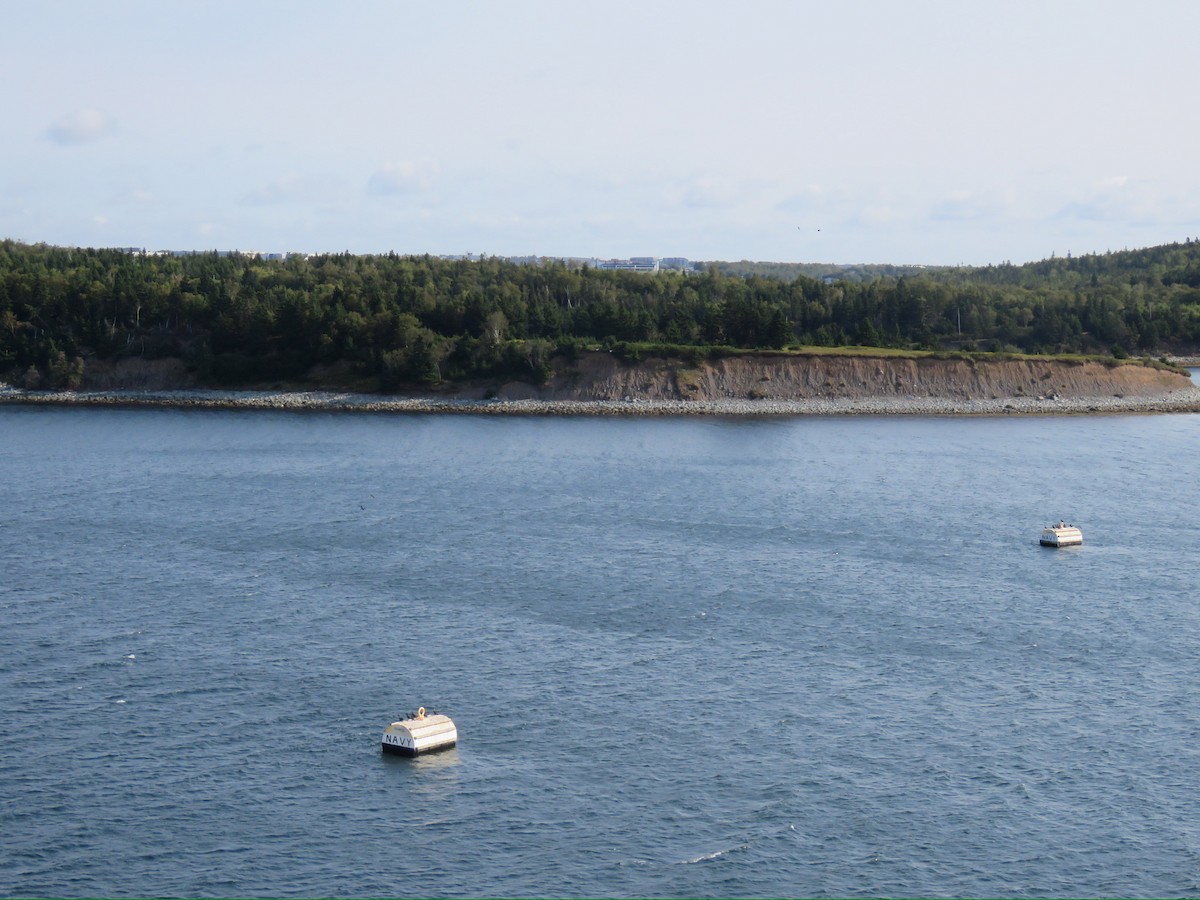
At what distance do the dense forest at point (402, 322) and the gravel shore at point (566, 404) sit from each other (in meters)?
4.15

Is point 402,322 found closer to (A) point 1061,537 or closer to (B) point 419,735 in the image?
(A) point 1061,537

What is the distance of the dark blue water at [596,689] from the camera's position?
29.3 m

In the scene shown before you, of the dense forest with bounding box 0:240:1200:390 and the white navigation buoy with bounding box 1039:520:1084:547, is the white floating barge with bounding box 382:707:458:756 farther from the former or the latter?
the dense forest with bounding box 0:240:1200:390

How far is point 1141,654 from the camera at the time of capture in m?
44.1

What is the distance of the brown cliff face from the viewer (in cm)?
12344

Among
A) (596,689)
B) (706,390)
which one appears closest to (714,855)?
(596,689)

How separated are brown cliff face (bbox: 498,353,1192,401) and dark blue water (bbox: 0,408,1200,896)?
154ft

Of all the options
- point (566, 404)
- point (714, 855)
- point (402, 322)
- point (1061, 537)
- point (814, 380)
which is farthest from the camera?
point (402, 322)

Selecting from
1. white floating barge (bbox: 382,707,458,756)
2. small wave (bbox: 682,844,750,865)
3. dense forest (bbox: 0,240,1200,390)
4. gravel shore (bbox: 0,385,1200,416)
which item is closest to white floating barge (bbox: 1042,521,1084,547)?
white floating barge (bbox: 382,707,458,756)

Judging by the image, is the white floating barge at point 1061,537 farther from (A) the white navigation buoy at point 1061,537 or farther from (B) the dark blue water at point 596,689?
(B) the dark blue water at point 596,689

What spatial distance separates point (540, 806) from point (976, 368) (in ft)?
348

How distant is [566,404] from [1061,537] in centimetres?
6408

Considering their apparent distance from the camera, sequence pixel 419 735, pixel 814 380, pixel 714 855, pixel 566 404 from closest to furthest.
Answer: pixel 714 855
pixel 419 735
pixel 566 404
pixel 814 380

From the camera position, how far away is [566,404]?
120938mm
